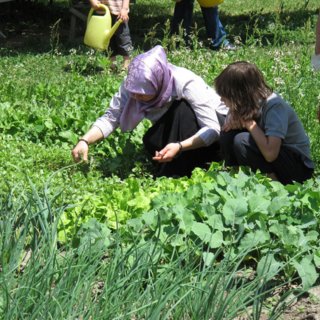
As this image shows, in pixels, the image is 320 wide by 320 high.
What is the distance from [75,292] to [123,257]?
0.86ft

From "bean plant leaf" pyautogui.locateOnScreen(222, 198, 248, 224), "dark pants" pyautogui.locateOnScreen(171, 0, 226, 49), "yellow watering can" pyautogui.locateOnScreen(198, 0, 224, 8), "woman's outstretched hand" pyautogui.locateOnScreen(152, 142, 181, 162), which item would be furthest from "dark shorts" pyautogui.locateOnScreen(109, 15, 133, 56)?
"bean plant leaf" pyautogui.locateOnScreen(222, 198, 248, 224)

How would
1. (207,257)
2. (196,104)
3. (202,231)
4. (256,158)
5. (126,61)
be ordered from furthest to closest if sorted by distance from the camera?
(126,61), (196,104), (256,158), (202,231), (207,257)

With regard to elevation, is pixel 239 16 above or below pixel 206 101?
below

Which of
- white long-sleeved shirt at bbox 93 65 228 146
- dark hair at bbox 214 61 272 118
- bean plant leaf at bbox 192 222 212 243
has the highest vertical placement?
dark hair at bbox 214 61 272 118

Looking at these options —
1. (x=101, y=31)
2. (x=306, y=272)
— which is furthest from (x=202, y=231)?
(x=101, y=31)

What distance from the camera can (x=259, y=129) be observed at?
4.43 metres

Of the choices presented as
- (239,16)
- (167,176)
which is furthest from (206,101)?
(239,16)

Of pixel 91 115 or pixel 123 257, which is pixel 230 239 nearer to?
pixel 123 257

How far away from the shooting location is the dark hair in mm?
4379

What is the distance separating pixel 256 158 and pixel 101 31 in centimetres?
363

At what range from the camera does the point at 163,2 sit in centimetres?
1302

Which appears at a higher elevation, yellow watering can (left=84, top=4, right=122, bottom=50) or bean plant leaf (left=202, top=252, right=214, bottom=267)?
bean plant leaf (left=202, top=252, right=214, bottom=267)

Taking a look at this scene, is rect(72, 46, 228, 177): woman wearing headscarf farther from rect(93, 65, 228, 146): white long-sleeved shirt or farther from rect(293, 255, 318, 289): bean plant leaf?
rect(293, 255, 318, 289): bean plant leaf

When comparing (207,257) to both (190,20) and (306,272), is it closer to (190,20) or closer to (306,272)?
(306,272)
